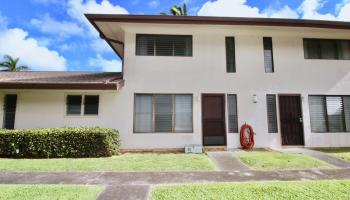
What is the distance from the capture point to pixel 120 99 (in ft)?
33.0

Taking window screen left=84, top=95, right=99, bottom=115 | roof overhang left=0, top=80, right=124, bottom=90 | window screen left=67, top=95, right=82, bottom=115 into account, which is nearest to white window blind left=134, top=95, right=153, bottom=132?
roof overhang left=0, top=80, right=124, bottom=90

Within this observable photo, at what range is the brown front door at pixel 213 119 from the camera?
1020cm

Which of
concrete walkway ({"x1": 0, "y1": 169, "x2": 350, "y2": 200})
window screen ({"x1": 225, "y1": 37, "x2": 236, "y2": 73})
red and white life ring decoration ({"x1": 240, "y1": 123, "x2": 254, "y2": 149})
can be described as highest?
window screen ({"x1": 225, "y1": 37, "x2": 236, "y2": 73})

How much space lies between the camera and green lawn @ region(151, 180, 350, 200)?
4426 millimetres

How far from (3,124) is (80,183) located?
7.00 meters

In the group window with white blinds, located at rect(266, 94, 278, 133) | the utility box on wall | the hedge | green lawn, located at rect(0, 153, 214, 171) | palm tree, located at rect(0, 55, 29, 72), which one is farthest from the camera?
palm tree, located at rect(0, 55, 29, 72)

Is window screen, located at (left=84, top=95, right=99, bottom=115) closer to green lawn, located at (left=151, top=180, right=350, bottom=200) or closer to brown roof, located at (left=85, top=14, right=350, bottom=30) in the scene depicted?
brown roof, located at (left=85, top=14, right=350, bottom=30)

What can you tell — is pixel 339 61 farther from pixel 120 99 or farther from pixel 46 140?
pixel 46 140

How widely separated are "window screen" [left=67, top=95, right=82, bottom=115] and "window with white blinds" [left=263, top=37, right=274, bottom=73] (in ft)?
28.2

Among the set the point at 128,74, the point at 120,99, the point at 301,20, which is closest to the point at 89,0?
the point at 128,74

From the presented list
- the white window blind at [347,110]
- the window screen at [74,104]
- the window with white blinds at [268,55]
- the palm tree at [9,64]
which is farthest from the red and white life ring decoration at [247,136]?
the palm tree at [9,64]

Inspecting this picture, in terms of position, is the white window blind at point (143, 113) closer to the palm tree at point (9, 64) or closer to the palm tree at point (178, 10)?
the palm tree at point (178, 10)

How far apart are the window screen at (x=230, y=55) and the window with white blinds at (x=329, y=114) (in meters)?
3.90

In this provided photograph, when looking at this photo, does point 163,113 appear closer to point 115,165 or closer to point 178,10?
point 115,165
